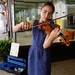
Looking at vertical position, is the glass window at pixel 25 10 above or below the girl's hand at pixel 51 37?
above

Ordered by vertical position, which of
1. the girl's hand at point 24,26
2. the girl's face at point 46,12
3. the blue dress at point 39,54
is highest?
the girl's face at point 46,12

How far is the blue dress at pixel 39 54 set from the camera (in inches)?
65.6

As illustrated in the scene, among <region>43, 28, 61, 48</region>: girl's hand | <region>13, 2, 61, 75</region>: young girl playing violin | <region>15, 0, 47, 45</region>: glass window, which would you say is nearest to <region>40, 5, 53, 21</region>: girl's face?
<region>13, 2, 61, 75</region>: young girl playing violin

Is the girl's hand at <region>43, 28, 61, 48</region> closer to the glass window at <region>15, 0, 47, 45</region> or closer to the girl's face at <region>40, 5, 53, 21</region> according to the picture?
the girl's face at <region>40, 5, 53, 21</region>

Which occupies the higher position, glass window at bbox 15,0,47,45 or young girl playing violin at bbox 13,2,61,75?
glass window at bbox 15,0,47,45

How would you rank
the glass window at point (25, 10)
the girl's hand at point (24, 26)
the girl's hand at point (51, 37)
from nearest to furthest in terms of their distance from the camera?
1. the girl's hand at point (51, 37)
2. the girl's hand at point (24, 26)
3. the glass window at point (25, 10)

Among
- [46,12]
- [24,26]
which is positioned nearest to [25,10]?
[24,26]

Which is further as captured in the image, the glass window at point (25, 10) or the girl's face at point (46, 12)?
the glass window at point (25, 10)

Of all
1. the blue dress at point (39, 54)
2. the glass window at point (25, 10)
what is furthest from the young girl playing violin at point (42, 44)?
the glass window at point (25, 10)

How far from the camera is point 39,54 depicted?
168cm

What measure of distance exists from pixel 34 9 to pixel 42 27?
84cm

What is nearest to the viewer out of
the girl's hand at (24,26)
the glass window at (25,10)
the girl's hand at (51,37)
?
the girl's hand at (51,37)

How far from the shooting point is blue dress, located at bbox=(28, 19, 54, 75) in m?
1.67

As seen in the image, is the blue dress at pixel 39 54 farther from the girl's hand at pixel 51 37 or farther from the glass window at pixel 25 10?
the glass window at pixel 25 10
